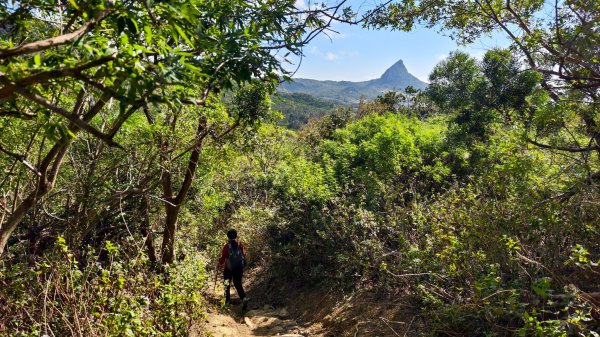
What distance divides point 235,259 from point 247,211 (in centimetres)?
308

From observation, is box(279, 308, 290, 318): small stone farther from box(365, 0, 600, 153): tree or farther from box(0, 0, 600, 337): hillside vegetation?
box(365, 0, 600, 153): tree

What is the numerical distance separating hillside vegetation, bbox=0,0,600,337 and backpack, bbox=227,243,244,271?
85 cm

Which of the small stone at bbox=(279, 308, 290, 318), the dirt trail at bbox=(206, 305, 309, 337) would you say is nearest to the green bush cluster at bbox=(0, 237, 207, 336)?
the dirt trail at bbox=(206, 305, 309, 337)

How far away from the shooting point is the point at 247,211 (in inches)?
434

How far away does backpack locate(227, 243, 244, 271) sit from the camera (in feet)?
26.3

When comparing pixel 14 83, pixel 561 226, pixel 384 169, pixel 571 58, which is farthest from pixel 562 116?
pixel 14 83

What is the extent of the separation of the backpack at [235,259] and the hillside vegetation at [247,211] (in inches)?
33.5

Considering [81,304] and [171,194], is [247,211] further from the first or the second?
[81,304]

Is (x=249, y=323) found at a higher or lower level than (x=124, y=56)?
lower

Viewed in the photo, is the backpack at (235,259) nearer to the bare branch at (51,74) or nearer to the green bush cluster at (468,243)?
the green bush cluster at (468,243)

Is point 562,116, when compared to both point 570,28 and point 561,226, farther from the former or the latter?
point 561,226

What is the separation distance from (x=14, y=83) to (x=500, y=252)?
4823mm

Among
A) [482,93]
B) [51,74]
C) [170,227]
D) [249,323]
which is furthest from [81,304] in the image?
[482,93]

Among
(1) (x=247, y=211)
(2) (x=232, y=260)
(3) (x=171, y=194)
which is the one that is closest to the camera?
(3) (x=171, y=194)
